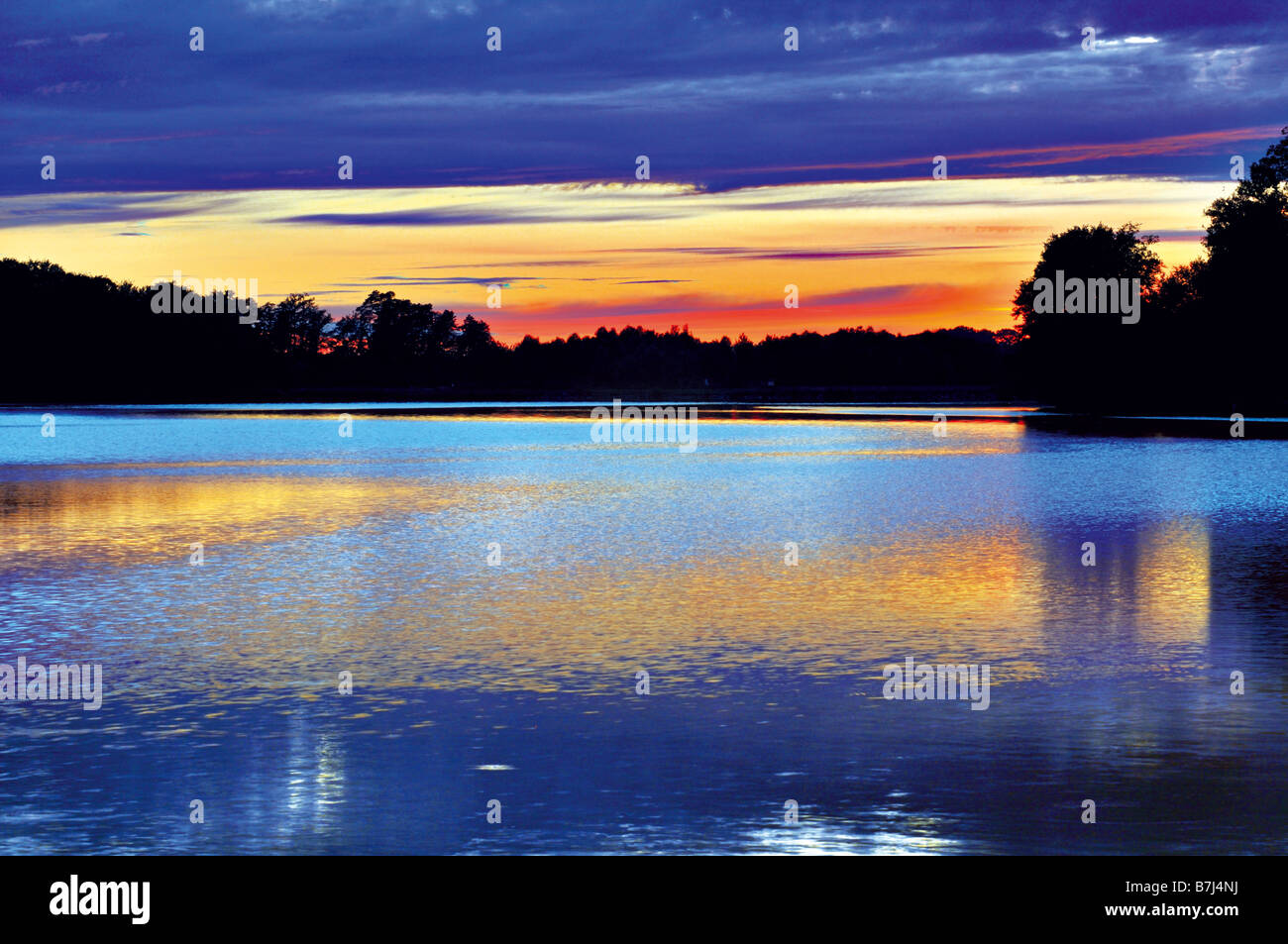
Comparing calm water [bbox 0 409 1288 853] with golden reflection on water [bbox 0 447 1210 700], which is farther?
golden reflection on water [bbox 0 447 1210 700]

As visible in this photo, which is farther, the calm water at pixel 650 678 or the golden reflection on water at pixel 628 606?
the golden reflection on water at pixel 628 606

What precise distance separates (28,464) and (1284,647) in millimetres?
46938

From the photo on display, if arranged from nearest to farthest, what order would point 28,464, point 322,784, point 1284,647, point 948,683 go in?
point 322,784 < point 948,683 < point 1284,647 < point 28,464

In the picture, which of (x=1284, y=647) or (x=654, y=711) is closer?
(x=654, y=711)

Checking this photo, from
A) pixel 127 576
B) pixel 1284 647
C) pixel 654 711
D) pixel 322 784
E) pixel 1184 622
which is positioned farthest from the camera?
pixel 127 576

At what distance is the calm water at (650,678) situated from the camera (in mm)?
9273

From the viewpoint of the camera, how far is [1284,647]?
49.6 ft

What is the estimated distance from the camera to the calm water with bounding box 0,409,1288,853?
30.4 feet

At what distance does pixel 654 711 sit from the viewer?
1230 cm

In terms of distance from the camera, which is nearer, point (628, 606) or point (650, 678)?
point (650, 678)

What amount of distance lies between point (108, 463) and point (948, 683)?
1798 inches

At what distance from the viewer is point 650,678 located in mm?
13688
